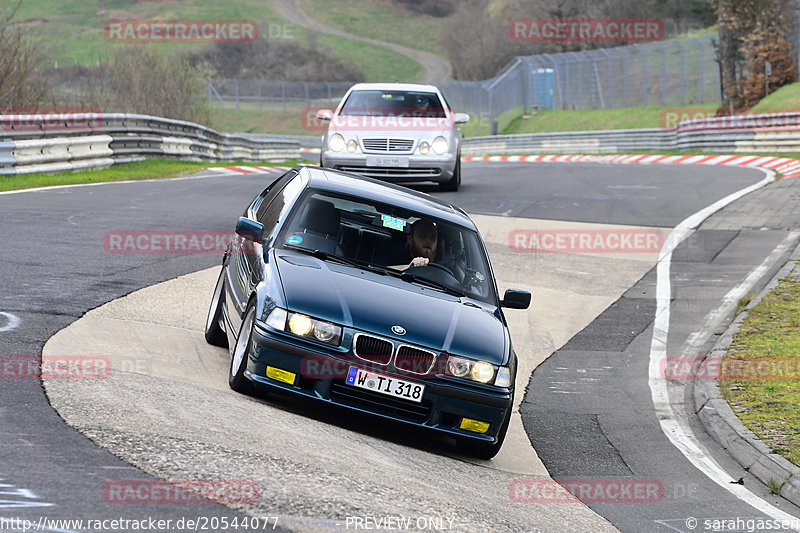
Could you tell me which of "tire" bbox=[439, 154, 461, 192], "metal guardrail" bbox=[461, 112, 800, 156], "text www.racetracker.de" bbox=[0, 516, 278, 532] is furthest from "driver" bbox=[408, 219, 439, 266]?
"metal guardrail" bbox=[461, 112, 800, 156]

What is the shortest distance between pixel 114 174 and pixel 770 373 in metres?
16.8

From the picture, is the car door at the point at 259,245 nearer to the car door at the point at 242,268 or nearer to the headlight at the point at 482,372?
the car door at the point at 242,268

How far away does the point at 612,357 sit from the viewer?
1092 centimetres

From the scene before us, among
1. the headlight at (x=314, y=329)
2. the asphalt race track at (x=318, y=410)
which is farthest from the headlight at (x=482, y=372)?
the headlight at (x=314, y=329)

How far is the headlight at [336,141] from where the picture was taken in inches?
759

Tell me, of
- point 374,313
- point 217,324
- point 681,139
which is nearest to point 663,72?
point 681,139

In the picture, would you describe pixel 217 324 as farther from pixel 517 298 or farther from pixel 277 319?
pixel 517 298

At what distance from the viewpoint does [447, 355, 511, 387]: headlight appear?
6980mm


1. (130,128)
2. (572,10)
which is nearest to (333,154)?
(130,128)

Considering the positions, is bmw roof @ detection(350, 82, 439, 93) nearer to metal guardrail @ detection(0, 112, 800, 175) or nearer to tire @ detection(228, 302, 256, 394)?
metal guardrail @ detection(0, 112, 800, 175)

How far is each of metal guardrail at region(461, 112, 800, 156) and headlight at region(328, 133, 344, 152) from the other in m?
18.7

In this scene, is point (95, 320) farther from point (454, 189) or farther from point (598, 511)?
point (454, 189)

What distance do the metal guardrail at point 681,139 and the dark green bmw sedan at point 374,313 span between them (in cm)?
2754

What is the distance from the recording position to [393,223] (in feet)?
27.0
